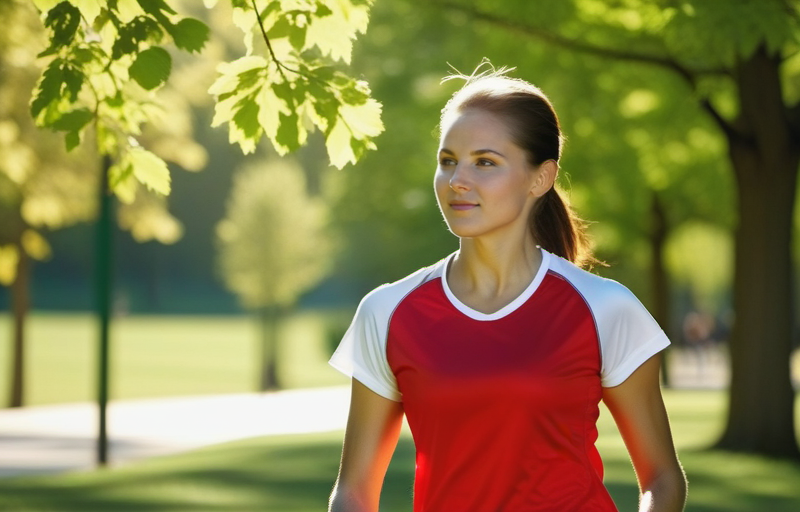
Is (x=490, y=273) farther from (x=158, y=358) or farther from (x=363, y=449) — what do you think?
(x=158, y=358)

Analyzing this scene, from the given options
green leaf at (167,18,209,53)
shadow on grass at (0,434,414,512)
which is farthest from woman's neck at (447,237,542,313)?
shadow on grass at (0,434,414,512)

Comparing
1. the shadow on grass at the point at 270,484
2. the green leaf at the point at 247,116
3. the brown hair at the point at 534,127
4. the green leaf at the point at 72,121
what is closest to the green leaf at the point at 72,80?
the green leaf at the point at 72,121

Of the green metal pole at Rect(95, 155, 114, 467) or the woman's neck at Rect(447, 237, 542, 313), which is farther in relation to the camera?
the green metal pole at Rect(95, 155, 114, 467)

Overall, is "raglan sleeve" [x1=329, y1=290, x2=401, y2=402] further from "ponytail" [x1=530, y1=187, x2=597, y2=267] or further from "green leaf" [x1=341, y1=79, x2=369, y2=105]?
"green leaf" [x1=341, y1=79, x2=369, y2=105]

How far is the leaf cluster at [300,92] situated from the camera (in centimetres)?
489

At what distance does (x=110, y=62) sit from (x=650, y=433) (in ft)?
8.70

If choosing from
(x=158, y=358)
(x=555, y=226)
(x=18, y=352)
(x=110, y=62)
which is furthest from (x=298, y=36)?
(x=158, y=358)

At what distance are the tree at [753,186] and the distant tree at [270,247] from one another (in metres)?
18.8

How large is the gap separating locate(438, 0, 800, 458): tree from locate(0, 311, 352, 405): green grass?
29.2 feet

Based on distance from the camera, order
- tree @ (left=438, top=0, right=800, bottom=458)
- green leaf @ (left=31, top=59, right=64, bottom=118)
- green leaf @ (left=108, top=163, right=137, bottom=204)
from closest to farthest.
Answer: green leaf @ (left=31, top=59, right=64, bottom=118)
green leaf @ (left=108, top=163, right=137, bottom=204)
tree @ (left=438, top=0, right=800, bottom=458)

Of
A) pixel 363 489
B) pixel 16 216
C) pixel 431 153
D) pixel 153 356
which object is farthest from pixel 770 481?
pixel 153 356

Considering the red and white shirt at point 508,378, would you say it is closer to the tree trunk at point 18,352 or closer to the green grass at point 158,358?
the green grass at point 158,358

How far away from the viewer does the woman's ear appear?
327cm

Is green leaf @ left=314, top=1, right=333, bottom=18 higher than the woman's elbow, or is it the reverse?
green leaf @ left=314, top=1, right=333, bottom=18
